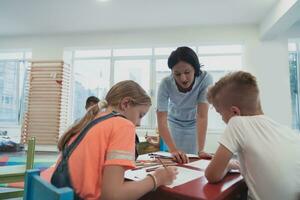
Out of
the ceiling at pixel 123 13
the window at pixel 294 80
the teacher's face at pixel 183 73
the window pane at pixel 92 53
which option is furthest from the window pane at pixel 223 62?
the teacher's face at pixel 183 73

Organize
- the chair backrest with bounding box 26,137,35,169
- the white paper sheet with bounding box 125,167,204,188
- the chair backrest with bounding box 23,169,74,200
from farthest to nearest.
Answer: the chair backrest with bounding box 26,137,35,169 → the white paper sheet with bounding box 125,167,204,188 → the chair backrest with bounding box 23,169,74,200

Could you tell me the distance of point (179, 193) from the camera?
0.73 meters

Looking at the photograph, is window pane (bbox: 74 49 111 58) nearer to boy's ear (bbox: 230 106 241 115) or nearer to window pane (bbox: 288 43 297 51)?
window pane (bbox: 288 43 297 51)

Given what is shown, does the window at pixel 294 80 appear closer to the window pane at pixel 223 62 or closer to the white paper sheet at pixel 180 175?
the window pane at pixel 223 62

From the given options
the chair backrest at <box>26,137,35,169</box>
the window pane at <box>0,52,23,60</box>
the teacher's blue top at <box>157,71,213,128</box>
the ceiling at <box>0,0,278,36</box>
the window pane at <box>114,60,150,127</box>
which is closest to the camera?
the teacher's blue top at <box>157,71,213,128</box>

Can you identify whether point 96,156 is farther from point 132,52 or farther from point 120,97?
point 132,52

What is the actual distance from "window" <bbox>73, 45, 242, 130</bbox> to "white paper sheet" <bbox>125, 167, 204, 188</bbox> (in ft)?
12.2

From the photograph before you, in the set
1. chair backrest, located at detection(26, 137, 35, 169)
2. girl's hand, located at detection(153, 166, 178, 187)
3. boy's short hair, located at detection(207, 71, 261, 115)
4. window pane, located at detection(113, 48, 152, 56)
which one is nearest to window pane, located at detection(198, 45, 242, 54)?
window pane, located at detection(113, 48, 152, 56)

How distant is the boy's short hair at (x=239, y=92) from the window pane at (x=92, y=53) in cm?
448

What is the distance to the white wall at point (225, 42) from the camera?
426 cm

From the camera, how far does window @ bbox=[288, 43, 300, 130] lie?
4.37 m

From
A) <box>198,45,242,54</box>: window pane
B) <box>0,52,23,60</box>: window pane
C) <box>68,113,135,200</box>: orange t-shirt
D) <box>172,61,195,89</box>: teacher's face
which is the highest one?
<box>0,52,23,60</box>: window pane

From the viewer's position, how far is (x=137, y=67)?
5.12 metres

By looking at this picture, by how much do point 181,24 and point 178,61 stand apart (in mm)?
3255
